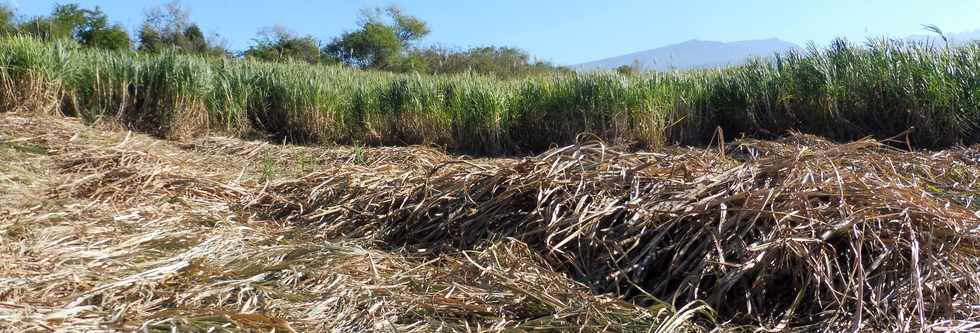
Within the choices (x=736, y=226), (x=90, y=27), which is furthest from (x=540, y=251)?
(x=90, y=27)

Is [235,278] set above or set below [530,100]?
above

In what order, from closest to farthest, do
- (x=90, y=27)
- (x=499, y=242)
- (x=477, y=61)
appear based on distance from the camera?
(x=499, y=242) → (x=90, y=27) → (x=477, y=61)

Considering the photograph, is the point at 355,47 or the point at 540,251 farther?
the point at 355,47

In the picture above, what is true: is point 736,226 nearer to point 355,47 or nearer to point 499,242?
→ point 499,242

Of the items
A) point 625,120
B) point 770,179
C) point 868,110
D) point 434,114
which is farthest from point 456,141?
point 770,179

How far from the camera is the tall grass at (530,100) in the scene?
6.44m

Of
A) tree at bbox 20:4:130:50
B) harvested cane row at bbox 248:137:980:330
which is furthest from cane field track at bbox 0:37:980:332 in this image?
tree at bbox 20:4:130:50

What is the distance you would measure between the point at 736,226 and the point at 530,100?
217 inches

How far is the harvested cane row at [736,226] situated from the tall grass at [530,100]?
2.97m

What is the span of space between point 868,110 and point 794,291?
202 inches

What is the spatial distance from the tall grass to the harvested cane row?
2.97 m

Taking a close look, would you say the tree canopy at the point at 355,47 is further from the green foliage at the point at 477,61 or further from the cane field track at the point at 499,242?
the cane field track at the point at 499,242

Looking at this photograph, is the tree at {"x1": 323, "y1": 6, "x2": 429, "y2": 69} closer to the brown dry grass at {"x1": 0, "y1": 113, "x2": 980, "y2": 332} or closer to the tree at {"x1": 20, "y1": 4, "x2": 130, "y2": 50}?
the tree at {"x1": 20, "y1": 4, "x2": 130, "y2": 50}

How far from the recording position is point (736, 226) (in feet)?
8.08
